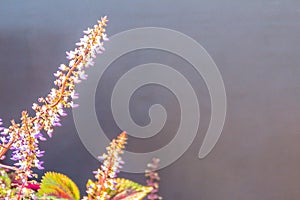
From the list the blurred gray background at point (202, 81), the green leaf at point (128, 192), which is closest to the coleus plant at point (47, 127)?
the green leaf at point (128, 192)

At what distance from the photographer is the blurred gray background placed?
1339 mm

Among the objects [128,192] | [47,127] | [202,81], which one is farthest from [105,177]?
[202,81]

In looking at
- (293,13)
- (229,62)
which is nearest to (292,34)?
(293,13)

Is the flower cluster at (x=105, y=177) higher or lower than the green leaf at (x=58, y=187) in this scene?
lower

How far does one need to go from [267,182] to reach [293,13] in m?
0.66

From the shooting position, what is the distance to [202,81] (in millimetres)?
1386

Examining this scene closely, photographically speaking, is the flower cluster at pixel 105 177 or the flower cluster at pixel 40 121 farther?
the flower cluster at pixel 105 177

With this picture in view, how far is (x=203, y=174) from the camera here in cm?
144

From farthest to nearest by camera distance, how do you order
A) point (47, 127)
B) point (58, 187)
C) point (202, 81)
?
point (202, 81)
point (58, 187)
point (47, 127)

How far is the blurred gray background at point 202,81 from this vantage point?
1.34 metres

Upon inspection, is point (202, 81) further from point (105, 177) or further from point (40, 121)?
point (40, 121)

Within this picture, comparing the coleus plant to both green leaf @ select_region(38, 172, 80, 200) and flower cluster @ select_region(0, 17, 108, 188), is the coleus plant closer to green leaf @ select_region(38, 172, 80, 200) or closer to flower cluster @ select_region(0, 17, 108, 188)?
flower cluster @ select_region(0, 17, 108, 188)

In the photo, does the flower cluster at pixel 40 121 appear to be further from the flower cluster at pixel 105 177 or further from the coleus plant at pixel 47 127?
the flower cluster at pixel 105 177

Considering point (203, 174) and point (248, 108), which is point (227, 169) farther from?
point (248, 108)
